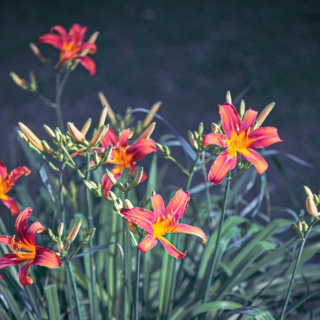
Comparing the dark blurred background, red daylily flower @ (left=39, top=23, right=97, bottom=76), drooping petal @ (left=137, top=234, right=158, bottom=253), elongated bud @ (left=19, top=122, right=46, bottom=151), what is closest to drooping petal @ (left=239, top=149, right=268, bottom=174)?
drooping petal @ (left=137, top=234, right=158, bottom=253)

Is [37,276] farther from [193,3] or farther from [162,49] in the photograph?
[193,3]

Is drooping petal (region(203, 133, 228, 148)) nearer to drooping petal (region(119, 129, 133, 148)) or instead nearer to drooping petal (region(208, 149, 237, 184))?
drooping petal (region(208, 149, 237, 184))

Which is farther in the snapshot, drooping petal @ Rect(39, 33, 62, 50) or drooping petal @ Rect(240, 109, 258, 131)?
drooping petal @ Rect(39, 33, 62, 50)

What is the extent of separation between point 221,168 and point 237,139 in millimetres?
115

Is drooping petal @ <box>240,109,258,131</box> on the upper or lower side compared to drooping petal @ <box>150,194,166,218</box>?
upper

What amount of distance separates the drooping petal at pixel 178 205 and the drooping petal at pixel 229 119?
0.18m

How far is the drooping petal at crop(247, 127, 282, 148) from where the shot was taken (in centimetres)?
80

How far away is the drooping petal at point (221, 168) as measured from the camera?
28.7 inches

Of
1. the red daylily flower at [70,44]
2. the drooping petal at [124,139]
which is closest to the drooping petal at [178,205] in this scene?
the drooping petal at [124,139]

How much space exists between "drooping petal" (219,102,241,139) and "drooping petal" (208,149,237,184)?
6cm

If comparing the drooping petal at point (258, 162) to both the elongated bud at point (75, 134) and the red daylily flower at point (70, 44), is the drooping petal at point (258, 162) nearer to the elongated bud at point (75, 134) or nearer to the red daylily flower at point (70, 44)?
the elongated bud at point (75, 134)

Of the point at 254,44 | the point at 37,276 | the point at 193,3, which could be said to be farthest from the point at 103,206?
the point at 193,3

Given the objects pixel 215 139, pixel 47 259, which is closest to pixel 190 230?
pixel 215 139

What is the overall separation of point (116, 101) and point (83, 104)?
0.89 feet
